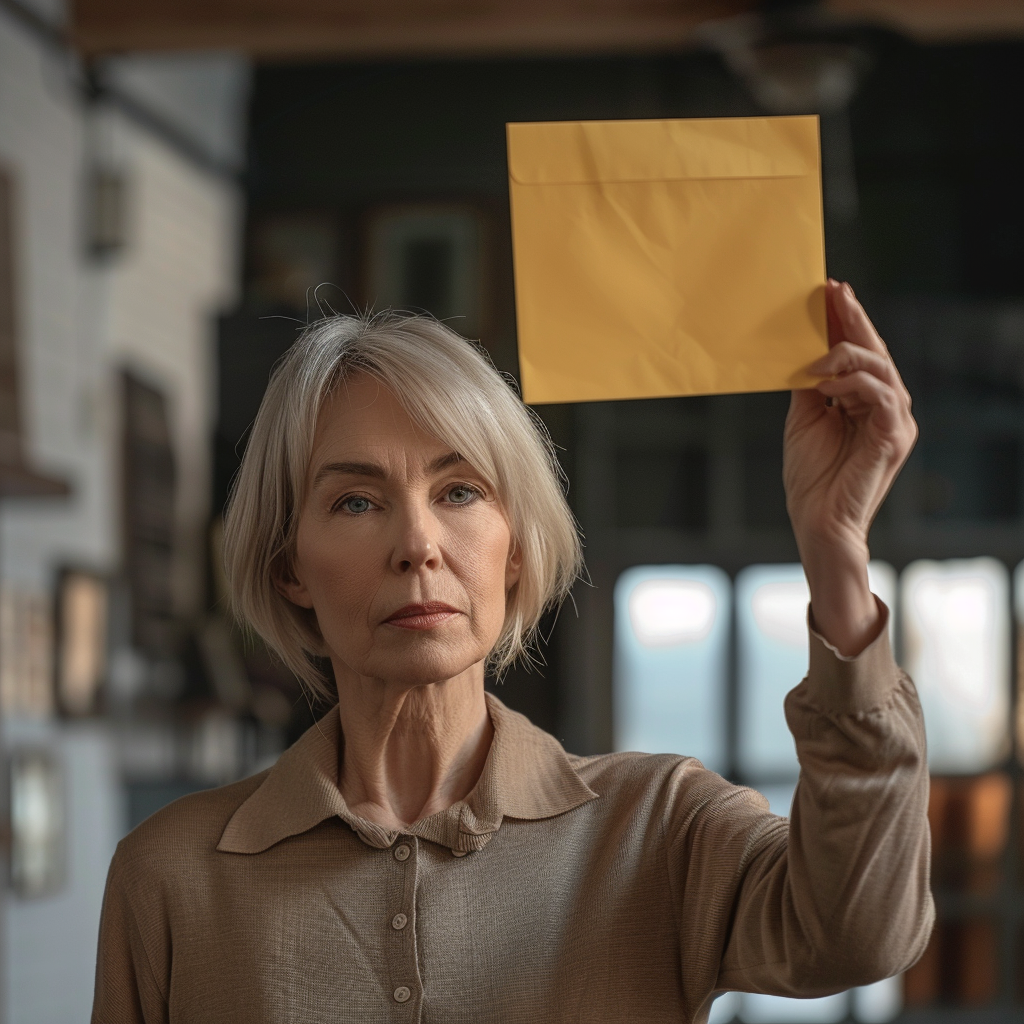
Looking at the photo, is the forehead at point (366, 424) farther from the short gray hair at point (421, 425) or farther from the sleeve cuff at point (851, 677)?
the sleeve cuff at point (851, 677)

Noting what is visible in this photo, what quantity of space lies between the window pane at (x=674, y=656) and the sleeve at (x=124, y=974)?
3402 millimetres

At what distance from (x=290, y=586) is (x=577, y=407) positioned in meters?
3.32

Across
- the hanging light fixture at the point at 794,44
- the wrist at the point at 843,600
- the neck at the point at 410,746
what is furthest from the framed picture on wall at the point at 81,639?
the wrist at the point at 843,600

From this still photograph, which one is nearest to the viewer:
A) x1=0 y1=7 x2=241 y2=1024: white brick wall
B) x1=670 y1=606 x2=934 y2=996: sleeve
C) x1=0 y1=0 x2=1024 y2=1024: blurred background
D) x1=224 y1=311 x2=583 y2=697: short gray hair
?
x1=670 y1=606 x2=934 y2=996: sleeve

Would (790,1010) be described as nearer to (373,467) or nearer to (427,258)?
(427,258)

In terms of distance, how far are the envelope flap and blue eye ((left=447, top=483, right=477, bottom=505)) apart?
26 cm

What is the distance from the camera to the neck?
1.11 m

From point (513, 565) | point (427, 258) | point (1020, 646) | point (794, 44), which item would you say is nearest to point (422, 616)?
point (513, 565)

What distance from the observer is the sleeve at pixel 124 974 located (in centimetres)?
108

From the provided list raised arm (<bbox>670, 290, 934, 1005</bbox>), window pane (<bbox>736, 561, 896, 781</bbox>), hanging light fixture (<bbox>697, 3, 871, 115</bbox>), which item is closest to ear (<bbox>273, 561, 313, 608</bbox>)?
raised arm (<bbox>670, 290, 934, 1005</bbox>)

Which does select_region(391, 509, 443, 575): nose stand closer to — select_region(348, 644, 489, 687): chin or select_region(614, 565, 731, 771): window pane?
select_region(348, 644, 489, 687): chin

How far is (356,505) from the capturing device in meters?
1.07

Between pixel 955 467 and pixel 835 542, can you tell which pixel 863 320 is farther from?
pixel 955 467

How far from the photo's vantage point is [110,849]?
13.8 feet
